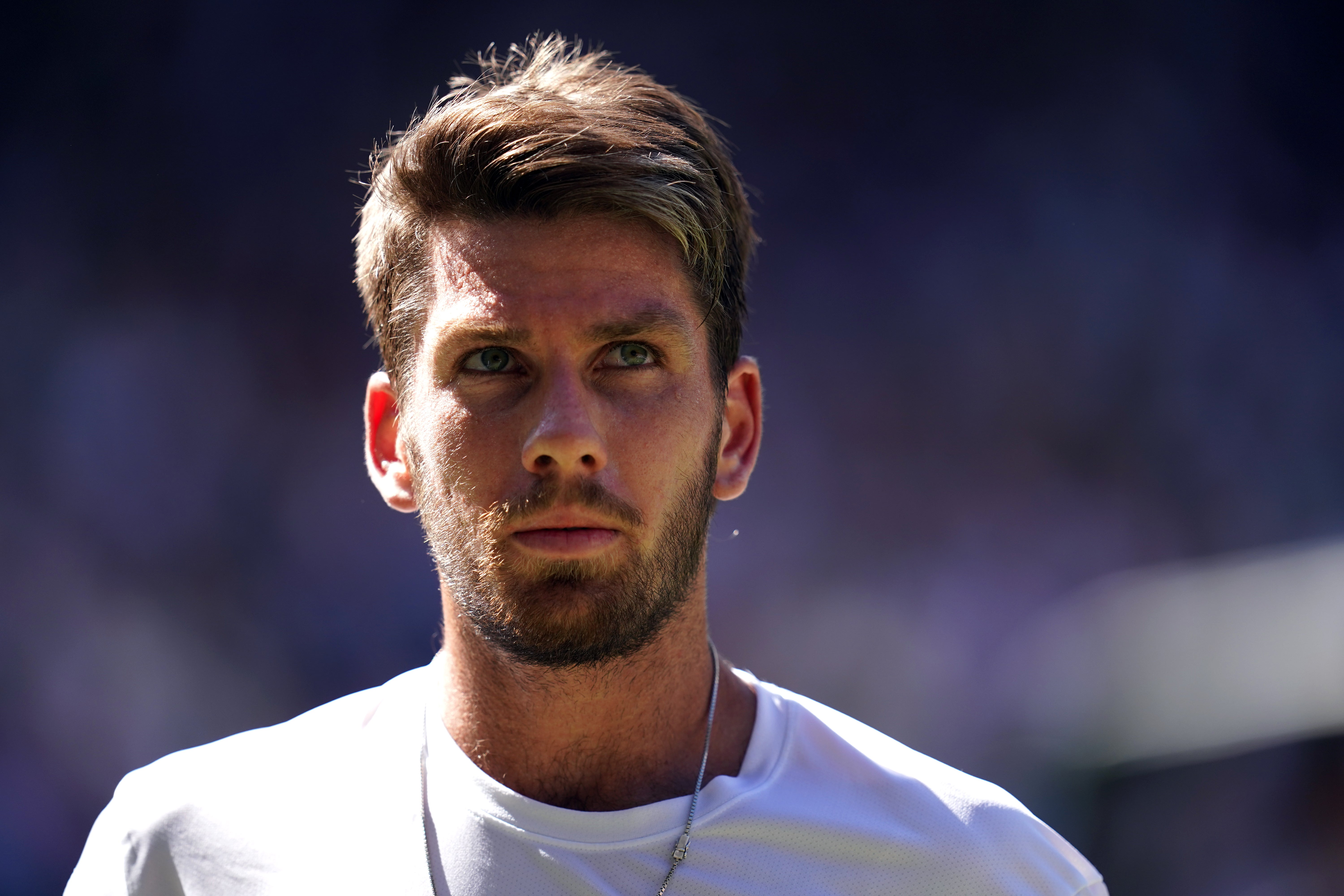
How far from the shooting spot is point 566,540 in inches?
67.1

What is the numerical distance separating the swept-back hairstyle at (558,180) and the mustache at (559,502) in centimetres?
43

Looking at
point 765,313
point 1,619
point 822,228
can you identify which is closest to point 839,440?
point 765,313

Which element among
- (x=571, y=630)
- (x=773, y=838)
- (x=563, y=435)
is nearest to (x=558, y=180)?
(x=563, y=435)

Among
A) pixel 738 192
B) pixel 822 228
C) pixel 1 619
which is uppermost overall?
pixel 822 228

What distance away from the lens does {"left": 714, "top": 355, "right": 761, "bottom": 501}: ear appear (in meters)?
2.04

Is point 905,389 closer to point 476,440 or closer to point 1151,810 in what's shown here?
point 1151,810

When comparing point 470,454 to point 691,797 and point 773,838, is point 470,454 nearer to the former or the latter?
point 691,797

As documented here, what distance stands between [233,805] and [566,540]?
1004mm

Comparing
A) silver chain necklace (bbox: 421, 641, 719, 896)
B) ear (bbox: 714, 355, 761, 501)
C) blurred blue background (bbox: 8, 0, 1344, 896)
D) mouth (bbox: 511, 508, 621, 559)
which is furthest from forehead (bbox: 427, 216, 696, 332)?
blurred blue background (bbox: 8, 0, 1344, 896)

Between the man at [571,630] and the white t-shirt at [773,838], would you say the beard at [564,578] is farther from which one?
the white t-shirt at [773,838]

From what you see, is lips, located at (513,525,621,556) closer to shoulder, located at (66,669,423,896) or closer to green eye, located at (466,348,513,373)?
green eye, located at (466,348,513,373)

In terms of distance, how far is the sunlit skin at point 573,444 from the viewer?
1728 mm

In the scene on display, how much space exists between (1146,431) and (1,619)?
4.80m

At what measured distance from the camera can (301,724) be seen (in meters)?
2.18
